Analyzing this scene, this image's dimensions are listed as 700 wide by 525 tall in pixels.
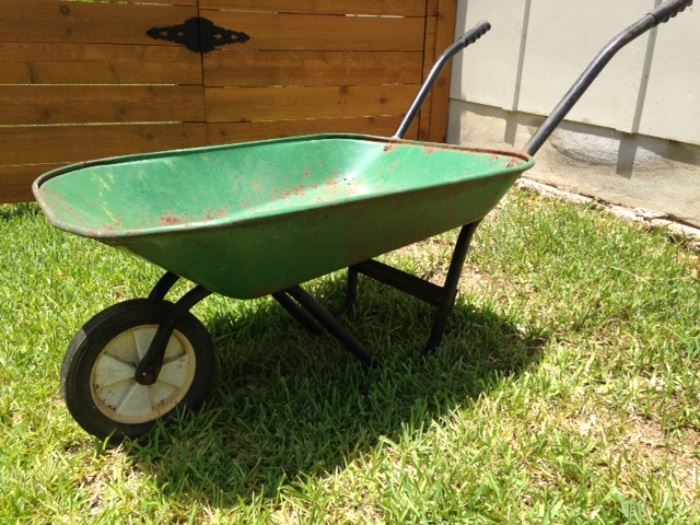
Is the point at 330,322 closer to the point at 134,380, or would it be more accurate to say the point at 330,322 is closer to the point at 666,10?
the point at 134,380

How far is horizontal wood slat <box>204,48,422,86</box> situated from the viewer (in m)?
4.21

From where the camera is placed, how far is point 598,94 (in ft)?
12.2

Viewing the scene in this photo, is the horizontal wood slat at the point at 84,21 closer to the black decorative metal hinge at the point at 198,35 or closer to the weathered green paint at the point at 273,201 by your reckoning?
the black decorative metal hinge at the point at 198,35

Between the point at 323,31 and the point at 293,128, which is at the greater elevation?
the point at 323,31

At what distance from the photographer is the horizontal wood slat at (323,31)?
4195 mm

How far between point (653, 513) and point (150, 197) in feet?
5.86

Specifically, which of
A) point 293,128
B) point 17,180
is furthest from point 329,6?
point 17,180

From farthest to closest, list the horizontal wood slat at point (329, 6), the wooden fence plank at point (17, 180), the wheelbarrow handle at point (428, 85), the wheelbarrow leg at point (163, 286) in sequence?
the horizontal wood slat at point (329, 6), the wooden fence plank at point (17, 180), the wheelbarrow handle at point (428, 85), the wheelbarrow leg at point (163, 286)

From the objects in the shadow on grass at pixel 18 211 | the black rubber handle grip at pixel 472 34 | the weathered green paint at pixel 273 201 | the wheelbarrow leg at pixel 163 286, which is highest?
the black rubber handle grip at pixel 472 34

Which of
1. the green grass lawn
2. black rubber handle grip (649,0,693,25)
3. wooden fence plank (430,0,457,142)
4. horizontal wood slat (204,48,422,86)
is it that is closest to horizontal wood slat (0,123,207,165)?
horizontal wood slat (204,48,422,86)

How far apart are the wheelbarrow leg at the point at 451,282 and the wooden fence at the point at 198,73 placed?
2603mm

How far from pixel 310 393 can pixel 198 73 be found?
2.81 m

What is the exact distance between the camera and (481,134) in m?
4.75

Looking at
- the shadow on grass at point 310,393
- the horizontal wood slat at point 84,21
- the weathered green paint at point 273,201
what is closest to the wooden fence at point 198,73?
the horizontal wood slat at point 84,21
